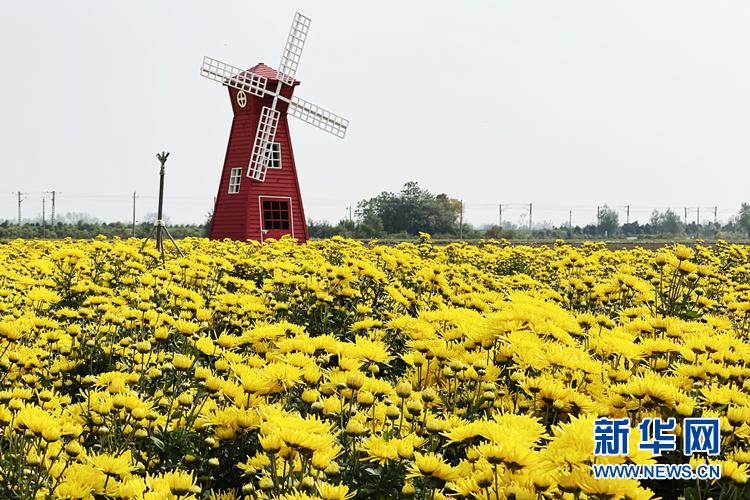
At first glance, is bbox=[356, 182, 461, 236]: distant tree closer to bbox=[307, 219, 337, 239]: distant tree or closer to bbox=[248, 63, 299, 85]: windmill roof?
bbox=[307, 219, 337, 239]: distant tree

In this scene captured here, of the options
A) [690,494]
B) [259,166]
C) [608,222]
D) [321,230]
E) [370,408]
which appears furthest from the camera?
[608,222]

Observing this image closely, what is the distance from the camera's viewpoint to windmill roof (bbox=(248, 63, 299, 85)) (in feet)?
62.8

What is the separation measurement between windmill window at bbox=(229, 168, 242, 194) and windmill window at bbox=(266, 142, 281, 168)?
0.85 meters

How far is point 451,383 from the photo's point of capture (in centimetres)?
270

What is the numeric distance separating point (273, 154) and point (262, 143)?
0.66m

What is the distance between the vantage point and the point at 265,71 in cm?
1964

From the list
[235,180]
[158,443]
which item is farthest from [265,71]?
[158,443]

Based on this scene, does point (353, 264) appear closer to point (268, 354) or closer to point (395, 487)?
point (268, 354)

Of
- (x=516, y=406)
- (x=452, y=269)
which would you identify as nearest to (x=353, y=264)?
(x=452, y=269)

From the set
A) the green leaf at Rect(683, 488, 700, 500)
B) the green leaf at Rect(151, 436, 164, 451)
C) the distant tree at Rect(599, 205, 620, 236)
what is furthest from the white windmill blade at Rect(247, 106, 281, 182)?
the distant tree at Rect(599, 205, 620, 236)

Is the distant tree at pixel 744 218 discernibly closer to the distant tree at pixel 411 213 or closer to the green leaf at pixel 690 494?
the distant tree at pixel 411 213

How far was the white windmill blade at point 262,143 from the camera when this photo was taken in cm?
1762

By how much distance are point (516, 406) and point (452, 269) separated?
3924 mm

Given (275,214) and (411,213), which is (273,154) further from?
(411,213)
